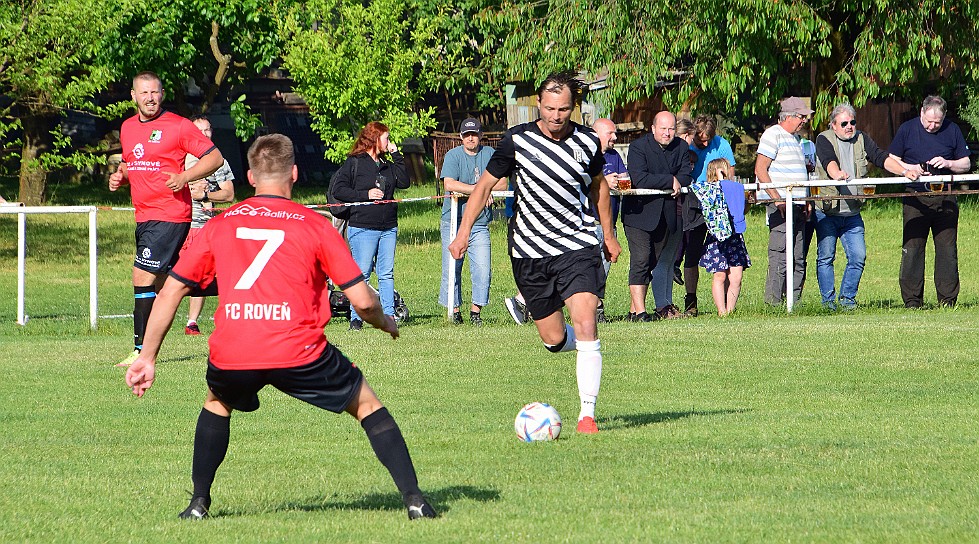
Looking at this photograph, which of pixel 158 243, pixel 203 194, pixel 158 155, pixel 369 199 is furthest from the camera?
pixel 369 199

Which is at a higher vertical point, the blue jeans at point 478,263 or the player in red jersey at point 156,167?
the player in red jersey at point 156,167

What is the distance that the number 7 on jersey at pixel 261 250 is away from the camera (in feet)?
18.5

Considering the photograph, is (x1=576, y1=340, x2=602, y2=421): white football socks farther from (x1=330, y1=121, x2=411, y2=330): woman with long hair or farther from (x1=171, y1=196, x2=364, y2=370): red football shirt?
(x1=330, y1=121, x2=411, y2=330): woman with long hair

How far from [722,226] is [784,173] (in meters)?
1.29

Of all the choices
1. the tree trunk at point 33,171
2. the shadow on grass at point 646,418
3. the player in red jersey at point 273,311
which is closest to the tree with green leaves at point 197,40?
the tree trunk at point 33,171

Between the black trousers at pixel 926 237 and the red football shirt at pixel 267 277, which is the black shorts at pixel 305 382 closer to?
the red football shirt at pixel 267 277

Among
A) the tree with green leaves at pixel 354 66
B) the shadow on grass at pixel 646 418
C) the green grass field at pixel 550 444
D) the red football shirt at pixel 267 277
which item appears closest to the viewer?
the red football shirt at pixel 267 277

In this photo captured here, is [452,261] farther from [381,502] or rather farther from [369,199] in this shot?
[381,502]

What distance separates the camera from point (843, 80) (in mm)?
25453

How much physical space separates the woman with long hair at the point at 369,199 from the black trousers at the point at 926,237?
5664 millimetres

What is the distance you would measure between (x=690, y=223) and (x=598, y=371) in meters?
6.67

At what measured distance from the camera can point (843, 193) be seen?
1550 centimetres

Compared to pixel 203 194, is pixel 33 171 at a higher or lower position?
higher

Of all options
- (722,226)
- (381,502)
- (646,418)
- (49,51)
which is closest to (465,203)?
(722,226)
